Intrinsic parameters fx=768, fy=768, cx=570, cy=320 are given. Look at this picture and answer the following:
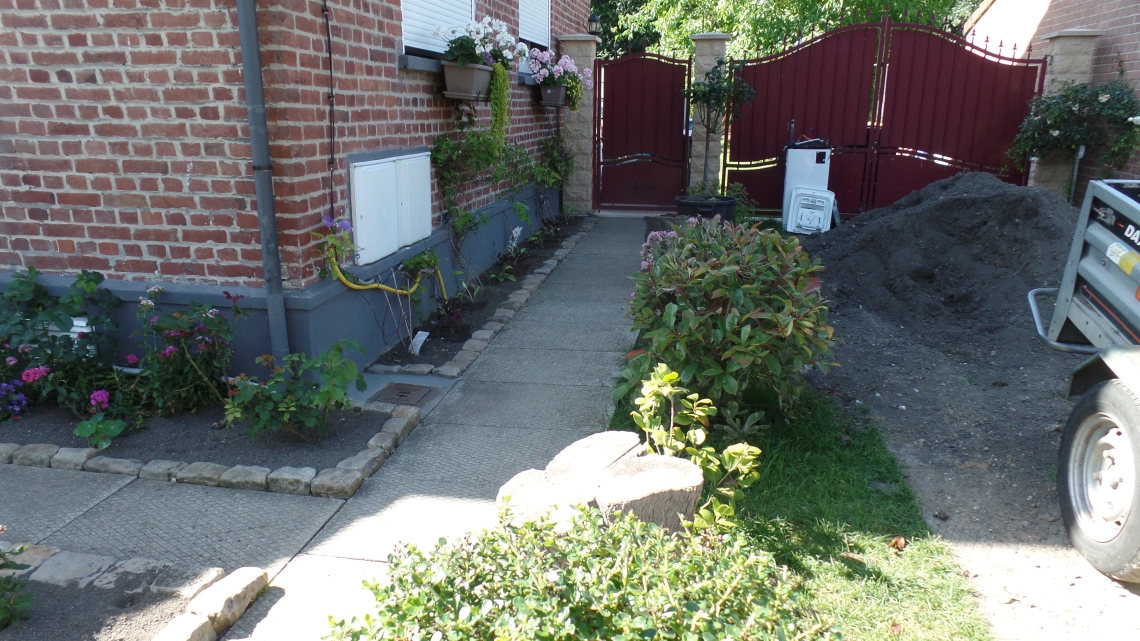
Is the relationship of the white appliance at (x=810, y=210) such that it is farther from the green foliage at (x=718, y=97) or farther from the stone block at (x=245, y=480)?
the stone block at (x=245, y=480)

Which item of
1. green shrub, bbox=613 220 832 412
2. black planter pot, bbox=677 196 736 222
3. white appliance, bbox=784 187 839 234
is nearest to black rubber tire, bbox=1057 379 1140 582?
green shrub, bbox=613 220 832 412

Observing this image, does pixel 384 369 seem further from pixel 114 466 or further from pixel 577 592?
pixel 577 592

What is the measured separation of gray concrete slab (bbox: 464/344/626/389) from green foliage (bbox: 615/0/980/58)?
36.1ft

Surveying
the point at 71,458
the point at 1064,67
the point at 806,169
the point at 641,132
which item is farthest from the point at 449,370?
the point at 1064,67

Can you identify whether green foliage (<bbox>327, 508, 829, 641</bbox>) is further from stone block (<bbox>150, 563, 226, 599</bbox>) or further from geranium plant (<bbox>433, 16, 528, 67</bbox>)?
geranium plant (<bbox>433, 16, 528, 67</bbox>)

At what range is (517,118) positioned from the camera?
8758 mm

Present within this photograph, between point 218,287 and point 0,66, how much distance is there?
1.73 metres

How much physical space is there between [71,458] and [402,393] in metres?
1.75

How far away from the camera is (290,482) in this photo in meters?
3.63

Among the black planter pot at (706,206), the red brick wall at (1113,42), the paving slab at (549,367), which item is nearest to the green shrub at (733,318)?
the paving slab at (549,367)

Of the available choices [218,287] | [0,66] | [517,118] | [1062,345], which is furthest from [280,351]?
[517,118]

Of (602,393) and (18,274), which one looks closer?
(18,274)

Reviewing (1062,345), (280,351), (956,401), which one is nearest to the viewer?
(1062,345)

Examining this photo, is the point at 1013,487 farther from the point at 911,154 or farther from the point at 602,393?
the point at 911,154
